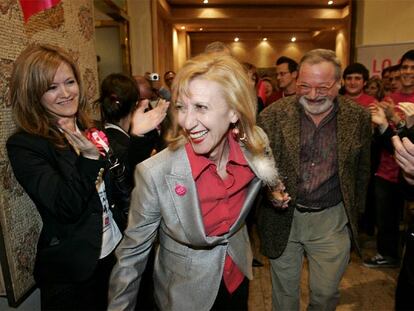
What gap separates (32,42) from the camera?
1.61 metres

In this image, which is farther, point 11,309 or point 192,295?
point 11,309

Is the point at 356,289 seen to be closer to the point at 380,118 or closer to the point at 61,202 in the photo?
the point at 380,118

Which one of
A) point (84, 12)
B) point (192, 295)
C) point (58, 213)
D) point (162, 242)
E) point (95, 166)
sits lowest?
point (192, 295)

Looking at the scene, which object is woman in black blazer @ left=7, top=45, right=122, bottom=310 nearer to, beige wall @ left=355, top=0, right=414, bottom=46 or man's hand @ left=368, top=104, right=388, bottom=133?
man's hand @ left=368, top=104, right=388, bottom=133

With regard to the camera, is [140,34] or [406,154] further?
[140,34]

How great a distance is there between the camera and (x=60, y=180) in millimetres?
1256

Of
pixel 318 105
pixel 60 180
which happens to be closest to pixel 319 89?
pixel 318 105

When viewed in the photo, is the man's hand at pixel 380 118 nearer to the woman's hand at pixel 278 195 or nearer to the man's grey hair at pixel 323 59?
the man's grey hair at pixel 323 59

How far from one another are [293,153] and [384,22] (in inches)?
209

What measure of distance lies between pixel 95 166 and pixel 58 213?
214 millimetres

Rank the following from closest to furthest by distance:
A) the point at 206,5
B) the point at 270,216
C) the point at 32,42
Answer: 1. the point at 32,42
2. the point at 270,216
3. the point at 206,5

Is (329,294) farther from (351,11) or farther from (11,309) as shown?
(351,11)

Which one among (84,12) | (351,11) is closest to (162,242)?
(84,12)

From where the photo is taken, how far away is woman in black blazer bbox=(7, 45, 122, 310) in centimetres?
125
